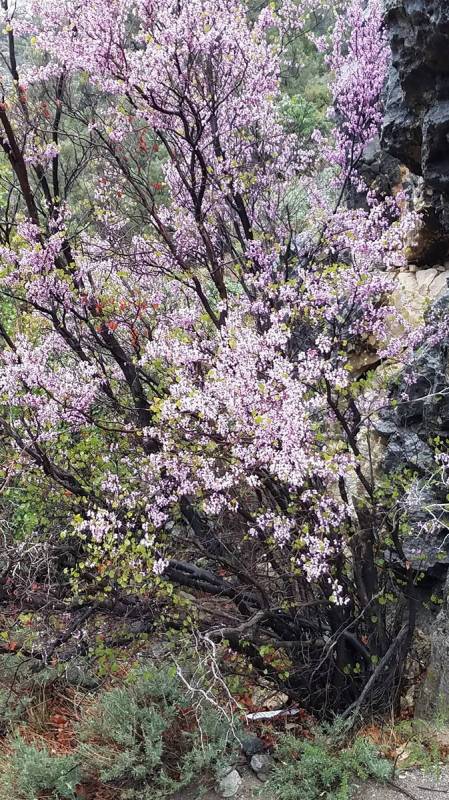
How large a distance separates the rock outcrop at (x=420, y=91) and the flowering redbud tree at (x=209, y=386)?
3.26 ft

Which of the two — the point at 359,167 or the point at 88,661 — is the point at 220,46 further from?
the point at 88,661

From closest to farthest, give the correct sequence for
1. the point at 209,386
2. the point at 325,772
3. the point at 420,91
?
the point at 325,772 < the point at 209,386 < the point at 420,91

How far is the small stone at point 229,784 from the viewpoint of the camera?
200 inches

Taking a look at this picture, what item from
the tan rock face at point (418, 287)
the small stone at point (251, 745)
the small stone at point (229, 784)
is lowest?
the small stone at point (229, 784)

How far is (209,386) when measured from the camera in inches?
201

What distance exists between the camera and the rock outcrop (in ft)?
19.6

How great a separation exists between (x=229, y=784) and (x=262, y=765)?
35cm

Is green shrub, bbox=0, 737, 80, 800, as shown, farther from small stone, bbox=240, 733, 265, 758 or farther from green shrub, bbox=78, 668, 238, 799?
small stone, bbox=240, 733, 265, 758

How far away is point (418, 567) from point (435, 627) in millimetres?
623

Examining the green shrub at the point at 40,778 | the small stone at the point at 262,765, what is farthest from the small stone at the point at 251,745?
the green shrub at the point at 40,778

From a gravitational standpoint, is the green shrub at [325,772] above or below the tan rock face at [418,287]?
below

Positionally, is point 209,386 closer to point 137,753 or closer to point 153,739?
point 153,739

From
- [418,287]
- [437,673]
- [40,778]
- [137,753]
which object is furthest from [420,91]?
[40,778]

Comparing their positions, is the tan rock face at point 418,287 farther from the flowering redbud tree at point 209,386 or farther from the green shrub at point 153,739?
the green shrub at point 153,739
